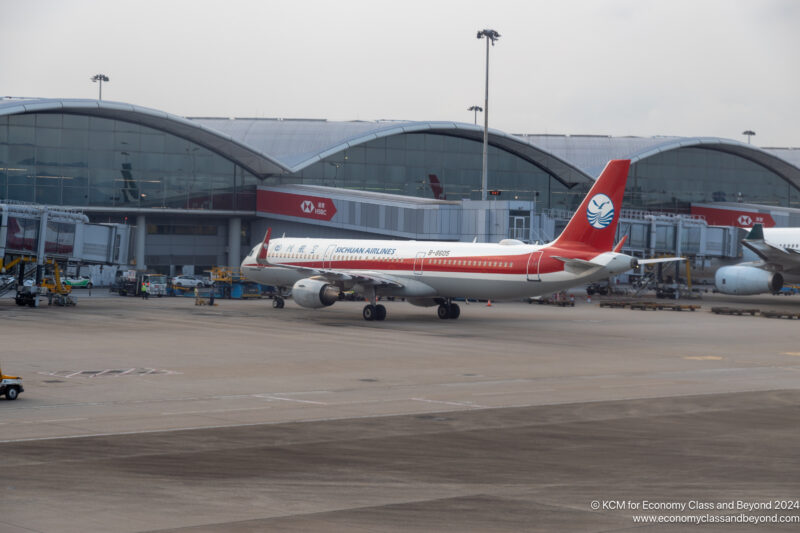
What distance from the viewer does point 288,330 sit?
4153 cm

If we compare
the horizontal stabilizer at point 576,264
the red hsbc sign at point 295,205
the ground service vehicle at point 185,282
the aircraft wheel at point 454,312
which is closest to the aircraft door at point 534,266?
the horizontal stabilizer at point 576,264

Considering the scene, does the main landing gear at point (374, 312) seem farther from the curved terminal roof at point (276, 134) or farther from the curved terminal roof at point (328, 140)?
the curved terminal roof at point (276, 134)

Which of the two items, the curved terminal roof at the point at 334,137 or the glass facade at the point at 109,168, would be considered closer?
the glass facade at the point at 109,168

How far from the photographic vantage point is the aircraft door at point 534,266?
142ft

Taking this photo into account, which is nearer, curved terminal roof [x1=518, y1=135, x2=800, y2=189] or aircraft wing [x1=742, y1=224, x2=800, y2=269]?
aircraft wing [x1=742, y1=224, x2=800, y2=269]

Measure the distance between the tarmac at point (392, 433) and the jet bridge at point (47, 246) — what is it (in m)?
14.4

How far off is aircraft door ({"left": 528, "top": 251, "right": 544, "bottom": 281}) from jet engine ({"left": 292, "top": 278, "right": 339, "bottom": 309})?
9169 millimetres

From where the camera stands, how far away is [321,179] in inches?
3425

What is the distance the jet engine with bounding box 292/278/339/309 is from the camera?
45.9 meters

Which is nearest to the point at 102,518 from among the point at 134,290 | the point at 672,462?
the point at 672,462

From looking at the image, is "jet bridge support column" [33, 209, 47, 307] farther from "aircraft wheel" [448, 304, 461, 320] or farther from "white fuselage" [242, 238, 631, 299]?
"aircraft wheel" [448, 304, 461, 320]

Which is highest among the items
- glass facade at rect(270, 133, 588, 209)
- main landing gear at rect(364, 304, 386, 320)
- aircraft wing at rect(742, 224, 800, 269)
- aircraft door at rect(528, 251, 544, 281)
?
glass facade at rect(270, 133, 588, 209)

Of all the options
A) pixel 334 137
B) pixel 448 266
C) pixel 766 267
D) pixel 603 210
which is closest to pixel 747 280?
pixel 766 267

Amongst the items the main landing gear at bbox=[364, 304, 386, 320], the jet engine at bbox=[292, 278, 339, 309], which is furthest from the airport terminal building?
the jet engine at bbox=[292, 278, 339, 309]
